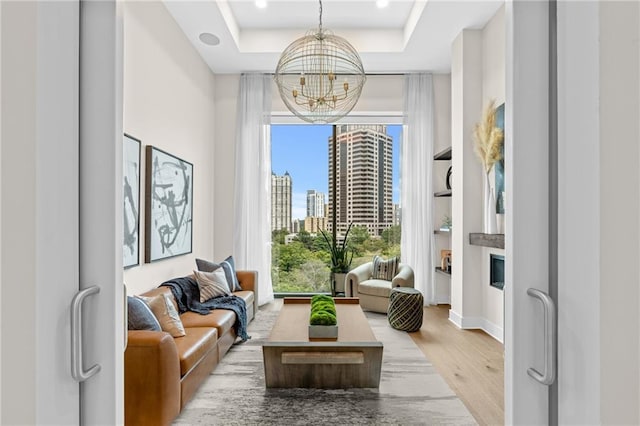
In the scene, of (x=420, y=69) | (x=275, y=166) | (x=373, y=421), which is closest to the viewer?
(x=373, y=421)

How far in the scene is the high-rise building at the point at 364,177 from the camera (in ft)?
20.6

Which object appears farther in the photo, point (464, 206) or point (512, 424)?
point (464, 206)

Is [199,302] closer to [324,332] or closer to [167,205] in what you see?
[167,205]

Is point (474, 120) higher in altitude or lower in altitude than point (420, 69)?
lower

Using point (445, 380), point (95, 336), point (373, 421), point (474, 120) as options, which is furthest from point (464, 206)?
point (95, 336)

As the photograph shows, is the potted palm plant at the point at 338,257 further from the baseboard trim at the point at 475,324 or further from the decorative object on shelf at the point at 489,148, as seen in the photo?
the decorative object on shelf at the point at 489,148

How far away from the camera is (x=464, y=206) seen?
14.8 feet

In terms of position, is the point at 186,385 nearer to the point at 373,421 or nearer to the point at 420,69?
the point at 373,421

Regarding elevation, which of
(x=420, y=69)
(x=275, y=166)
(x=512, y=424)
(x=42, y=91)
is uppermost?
(x=420, y=69)

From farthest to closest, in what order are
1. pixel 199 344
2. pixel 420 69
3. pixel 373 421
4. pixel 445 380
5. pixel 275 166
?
pixel 275 166 → pixel 420 69 → pixel 445 380 → pixel 199 344 → pixel 373 421

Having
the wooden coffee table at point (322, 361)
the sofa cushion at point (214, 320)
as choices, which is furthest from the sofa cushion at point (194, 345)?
the wooden coffee table at point (322, 361)

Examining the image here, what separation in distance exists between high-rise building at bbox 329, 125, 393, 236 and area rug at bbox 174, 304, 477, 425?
10.4 feet

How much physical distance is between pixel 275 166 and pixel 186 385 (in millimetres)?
4168
